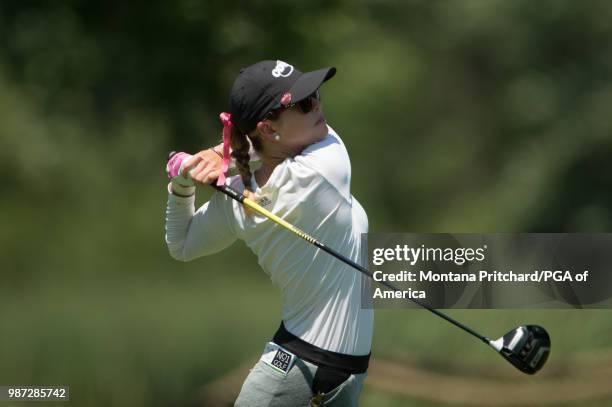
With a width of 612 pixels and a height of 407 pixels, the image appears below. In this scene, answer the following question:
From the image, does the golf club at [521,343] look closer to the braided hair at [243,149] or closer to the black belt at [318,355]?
the braided hair at [243,149]

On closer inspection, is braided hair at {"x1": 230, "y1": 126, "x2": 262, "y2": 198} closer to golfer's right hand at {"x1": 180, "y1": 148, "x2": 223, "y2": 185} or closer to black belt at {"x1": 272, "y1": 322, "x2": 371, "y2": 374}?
golfer's right hand at {"x1": 180, "y1": 148, "x2": 223, "y2": 185}

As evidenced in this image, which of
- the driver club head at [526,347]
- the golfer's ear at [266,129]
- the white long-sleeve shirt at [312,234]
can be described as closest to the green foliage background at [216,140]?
the driver club head at [526,347]

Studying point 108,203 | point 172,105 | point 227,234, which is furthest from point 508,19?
point 227,234

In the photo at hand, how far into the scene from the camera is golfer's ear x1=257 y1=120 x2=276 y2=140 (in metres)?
2.35

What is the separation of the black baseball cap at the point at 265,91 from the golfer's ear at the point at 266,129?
0.04 ft

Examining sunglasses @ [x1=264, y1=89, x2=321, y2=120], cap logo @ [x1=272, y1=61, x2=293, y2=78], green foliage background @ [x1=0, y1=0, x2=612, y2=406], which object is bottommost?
green foliage background @ [x1=0, y1=0, x2=612, y2=406]

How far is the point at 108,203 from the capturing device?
5785 mm

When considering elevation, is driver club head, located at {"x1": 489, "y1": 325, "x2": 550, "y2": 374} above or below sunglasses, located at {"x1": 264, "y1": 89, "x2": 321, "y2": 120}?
below

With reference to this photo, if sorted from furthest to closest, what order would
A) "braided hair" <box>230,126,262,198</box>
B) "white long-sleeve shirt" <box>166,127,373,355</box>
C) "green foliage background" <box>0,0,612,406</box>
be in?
"green foliage background" <box>0,0,612,406</box>
"braided hair" <box>230,126,262,198</box>
"white long-sleeve shirt" <box>166,127,373,355</box>

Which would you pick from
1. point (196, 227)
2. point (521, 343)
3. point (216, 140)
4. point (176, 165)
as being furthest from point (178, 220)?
point (216, 140)

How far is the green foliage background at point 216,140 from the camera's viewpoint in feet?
16.5

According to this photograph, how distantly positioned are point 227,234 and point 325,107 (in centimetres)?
367

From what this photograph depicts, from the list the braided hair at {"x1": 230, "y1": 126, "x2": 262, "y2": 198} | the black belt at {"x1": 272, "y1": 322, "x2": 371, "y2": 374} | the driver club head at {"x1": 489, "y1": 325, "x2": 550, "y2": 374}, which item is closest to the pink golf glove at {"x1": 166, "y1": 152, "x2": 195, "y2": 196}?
the braided hair at {"x1": 230, "y1": 126, "x2": 262, "y2": 198}

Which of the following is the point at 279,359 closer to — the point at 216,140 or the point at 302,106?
the point at 302,106
